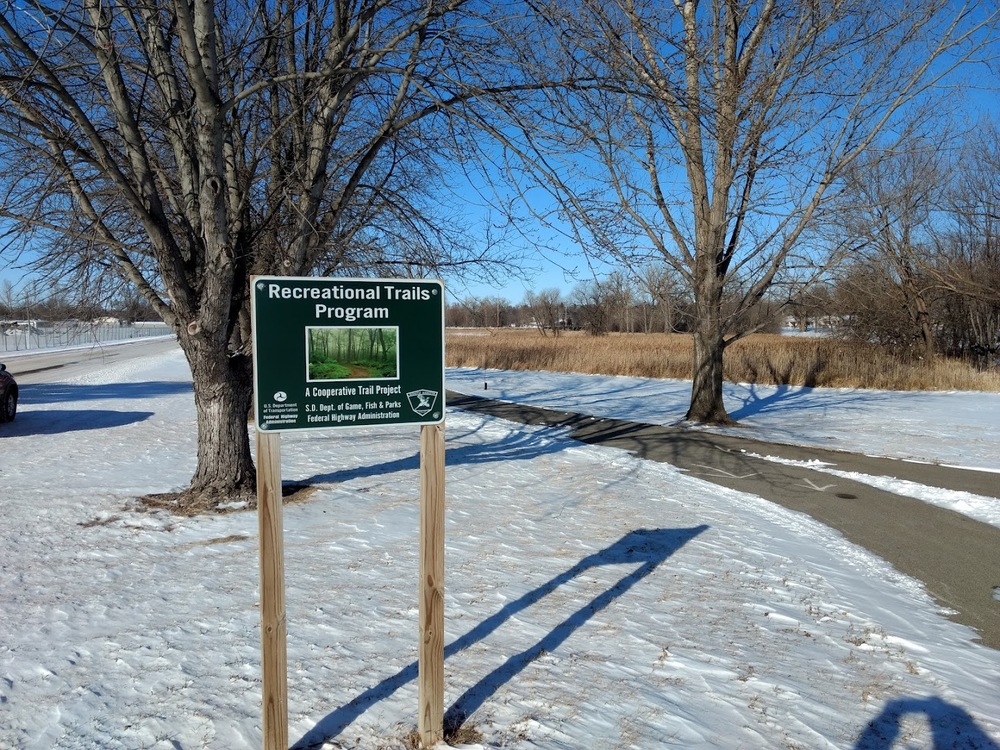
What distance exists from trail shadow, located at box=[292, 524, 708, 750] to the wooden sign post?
295mm

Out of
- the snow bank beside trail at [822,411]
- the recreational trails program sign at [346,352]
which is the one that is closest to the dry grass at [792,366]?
the snow bank beside trail at [822,411]

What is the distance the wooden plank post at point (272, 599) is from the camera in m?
2.90

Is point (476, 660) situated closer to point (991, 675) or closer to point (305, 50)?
point (991, 675)

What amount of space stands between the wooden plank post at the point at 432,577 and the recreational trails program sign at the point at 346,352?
0.18 metres

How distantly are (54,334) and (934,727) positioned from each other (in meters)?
10.9

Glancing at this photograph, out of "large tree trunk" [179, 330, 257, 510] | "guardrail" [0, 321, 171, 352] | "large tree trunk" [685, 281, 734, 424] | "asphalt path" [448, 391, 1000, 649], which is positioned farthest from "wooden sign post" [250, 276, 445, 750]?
"large tree trunk" [685, 281, 734, 424]

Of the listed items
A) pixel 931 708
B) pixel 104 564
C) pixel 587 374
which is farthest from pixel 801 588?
pixel 587 374

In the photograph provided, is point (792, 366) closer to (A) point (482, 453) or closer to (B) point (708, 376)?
(B) point (708, 376)

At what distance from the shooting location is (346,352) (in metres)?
3.11

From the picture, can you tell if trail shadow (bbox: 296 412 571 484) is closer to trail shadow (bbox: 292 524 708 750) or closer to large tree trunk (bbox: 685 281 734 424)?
trail shadow (bbox: 292 524 708 750)

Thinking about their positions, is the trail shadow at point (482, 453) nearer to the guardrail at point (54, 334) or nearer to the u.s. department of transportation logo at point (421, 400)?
the guardrail at point (54, 334)

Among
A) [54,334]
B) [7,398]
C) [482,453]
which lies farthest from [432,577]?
[7,398]

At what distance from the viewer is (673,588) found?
538 centimetres

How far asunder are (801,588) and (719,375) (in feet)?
36.0
